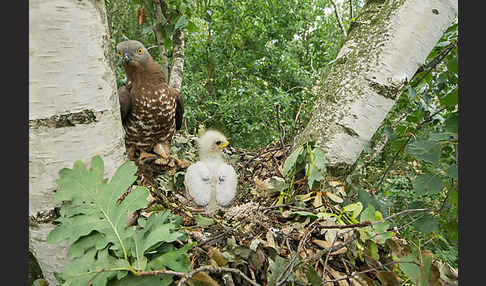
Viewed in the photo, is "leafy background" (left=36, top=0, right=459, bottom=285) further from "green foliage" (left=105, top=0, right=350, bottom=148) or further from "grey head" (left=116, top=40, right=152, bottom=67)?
"grey head" (left=116, top=40, right=152, bottom=67)

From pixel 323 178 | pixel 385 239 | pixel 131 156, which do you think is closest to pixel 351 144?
pixel 323 178

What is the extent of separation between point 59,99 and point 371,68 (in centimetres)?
79

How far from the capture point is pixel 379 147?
144cm

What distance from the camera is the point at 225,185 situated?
44.7 inches

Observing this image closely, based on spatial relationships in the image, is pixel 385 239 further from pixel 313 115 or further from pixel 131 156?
pixel 131 156

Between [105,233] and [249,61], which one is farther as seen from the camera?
[249,61]

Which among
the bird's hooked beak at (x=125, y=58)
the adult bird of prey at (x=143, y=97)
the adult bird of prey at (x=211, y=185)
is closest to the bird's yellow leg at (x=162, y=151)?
the adult bird of prey at (x=143, y=97)

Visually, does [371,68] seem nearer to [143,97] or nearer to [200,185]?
[200,185]

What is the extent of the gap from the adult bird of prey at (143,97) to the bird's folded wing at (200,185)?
0.41 metres

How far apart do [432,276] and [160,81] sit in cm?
→ 134

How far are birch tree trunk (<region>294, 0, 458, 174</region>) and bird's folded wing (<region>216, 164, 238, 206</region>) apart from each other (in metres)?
0.40

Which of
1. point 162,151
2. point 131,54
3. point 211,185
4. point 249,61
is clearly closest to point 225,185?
point 211,185

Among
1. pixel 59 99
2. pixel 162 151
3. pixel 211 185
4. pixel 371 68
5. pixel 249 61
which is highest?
pixel 371 68

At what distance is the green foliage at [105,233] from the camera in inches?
17.5
